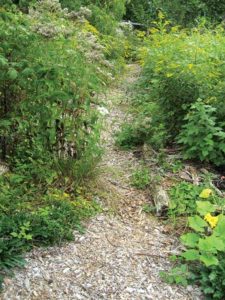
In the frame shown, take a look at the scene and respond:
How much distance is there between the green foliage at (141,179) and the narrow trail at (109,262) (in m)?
0.14

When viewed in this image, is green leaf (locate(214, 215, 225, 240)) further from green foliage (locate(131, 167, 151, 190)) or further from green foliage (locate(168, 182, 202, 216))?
green foliage (locate(131, 167, 151, 190))

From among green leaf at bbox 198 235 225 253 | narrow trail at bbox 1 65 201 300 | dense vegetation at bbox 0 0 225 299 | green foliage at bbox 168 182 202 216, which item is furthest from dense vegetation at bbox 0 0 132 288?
green leaf at bbox 198 235 225 253

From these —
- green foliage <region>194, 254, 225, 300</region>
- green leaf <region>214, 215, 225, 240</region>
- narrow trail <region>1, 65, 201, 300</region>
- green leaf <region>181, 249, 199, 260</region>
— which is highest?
green leaf <region>214, 215, 225, 240</region>

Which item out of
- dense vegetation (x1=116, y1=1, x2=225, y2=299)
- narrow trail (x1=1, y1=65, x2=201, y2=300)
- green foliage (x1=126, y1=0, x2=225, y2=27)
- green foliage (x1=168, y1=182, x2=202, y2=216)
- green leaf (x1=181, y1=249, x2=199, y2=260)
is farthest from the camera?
green foliage (x1=126, y1=0, x2=225, y2=27)

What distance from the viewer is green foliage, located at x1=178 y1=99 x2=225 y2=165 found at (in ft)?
13.3

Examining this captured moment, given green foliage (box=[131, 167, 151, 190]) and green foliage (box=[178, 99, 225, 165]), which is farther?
green foliage (box=[178, 99, 225, 165])

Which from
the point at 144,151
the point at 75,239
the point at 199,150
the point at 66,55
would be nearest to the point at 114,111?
the point at 144,151

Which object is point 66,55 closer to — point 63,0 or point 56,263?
point 56,263

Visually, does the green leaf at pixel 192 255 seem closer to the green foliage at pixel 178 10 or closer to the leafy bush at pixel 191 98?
the leafy bush at pixel 191 98

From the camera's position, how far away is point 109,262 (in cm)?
286

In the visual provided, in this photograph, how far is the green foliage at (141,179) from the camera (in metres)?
3.84

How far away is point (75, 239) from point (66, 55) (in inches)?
56.3

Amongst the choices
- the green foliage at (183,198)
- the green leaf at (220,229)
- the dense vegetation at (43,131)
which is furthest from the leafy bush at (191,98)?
the green leaf at (220,229)

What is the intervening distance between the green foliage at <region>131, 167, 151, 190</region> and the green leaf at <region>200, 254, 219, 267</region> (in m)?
1.26
